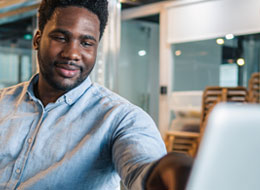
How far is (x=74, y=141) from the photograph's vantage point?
94 cm

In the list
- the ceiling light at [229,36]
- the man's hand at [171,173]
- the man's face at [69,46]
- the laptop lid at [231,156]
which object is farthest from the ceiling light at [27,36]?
the laptop lid at [231,156]

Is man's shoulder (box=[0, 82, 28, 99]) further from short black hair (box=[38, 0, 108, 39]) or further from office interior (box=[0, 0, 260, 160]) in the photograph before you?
office interior (box=[0, 0, 260, 160])

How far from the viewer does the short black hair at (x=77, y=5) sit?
1.09 metres

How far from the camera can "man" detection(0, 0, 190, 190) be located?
0.87 m

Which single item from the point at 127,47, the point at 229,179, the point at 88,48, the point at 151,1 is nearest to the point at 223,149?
the point at 229,179

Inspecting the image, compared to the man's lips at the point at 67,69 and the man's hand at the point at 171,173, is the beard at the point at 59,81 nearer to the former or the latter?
the man's lips at the point at 67,69

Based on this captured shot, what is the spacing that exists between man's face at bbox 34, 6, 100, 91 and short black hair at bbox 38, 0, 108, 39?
0.02m

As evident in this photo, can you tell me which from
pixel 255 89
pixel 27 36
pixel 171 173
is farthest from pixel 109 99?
pixel 27 36

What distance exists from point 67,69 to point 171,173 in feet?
2.32

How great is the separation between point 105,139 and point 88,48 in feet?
1.00

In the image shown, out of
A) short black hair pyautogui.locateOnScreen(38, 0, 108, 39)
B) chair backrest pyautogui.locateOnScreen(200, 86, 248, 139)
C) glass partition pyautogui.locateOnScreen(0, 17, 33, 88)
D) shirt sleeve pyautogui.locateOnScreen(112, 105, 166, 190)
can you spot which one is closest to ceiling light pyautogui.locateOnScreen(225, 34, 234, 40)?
chair backrest pyautogui.locateOnScreen(200, 86, 248, 139)

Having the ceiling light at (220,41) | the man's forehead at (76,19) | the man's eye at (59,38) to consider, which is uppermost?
the ceiling light at (220,41)

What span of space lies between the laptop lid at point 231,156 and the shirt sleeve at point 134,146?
1.28 feet

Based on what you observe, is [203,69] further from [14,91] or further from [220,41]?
[14,91]
